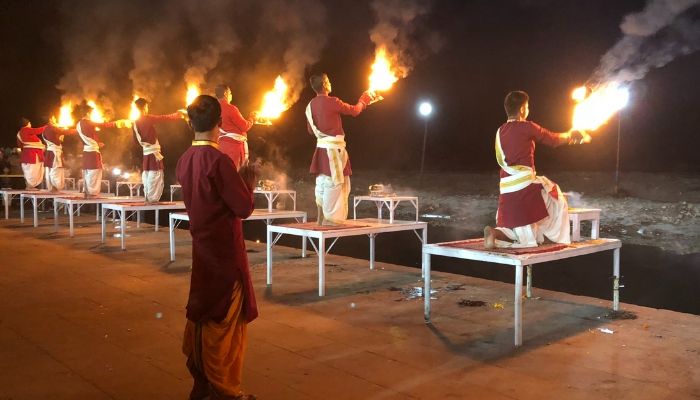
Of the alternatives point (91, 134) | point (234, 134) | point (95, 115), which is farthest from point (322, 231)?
point (95, 115)

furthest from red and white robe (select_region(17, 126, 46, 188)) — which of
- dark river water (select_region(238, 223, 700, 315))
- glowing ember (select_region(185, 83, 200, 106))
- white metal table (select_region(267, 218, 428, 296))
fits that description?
white metal table (select_region(267, 218, 428, 296))

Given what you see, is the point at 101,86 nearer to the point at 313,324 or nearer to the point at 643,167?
the point at 313,324

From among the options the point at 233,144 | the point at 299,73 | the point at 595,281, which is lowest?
the point at 595,281

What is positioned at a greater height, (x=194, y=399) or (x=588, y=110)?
(x=588, y=110)

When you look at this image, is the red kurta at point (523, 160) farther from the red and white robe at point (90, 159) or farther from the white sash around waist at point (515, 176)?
the red and white robe at point (90, 159)

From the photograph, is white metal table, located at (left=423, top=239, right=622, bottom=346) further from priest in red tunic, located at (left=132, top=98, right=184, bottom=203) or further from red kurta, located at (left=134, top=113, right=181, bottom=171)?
priest in red tunic, located at (left=132, top=98, right=184, bottom=203)

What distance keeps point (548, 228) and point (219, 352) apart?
3.69m

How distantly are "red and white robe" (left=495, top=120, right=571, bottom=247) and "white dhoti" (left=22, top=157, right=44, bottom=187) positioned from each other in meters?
14.7

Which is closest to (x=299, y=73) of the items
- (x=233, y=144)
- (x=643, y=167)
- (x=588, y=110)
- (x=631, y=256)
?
(x=233, y=144)

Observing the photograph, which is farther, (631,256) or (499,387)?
(631,256)

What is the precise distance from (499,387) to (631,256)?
25.7 feet

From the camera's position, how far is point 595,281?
332 inches

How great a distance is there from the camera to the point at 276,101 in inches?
381

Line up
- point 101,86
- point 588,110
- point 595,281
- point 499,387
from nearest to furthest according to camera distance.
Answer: point 499,387
point 588,110
point 595,281
point 101,86
